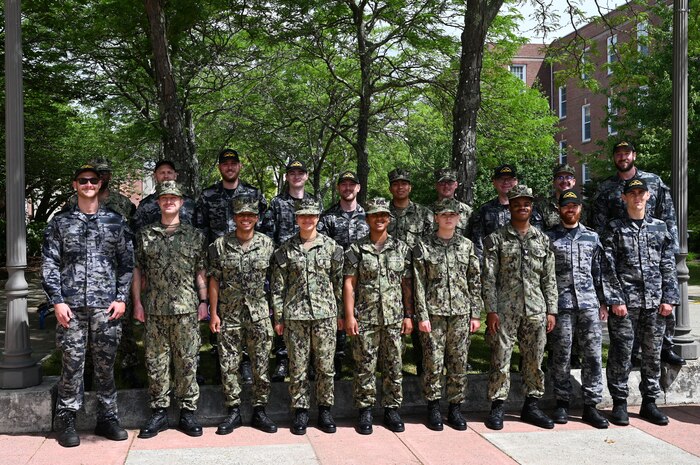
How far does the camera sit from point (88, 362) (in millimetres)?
6465

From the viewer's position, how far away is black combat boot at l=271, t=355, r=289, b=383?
21.9ft

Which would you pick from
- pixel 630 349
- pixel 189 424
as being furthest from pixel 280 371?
pixel 630 349

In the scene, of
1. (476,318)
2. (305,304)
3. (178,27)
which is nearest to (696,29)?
(476,318)

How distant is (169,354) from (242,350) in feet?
2.06

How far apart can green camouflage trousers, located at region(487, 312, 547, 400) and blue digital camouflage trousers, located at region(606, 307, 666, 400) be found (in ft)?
2.38

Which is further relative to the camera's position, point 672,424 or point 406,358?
point 406,358

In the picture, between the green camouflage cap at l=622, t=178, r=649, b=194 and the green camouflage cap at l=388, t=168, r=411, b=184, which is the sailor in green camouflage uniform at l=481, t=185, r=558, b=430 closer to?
the green camouflage cap at l=622, t=178, r=649, b=194

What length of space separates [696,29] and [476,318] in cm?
630

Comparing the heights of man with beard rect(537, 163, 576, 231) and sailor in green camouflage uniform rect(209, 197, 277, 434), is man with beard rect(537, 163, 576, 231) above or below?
above

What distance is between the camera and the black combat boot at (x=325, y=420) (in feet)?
19.1

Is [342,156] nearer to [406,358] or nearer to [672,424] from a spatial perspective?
[406,358]

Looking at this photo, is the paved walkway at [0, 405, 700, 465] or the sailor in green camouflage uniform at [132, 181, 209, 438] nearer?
the paved walkway at [0, 405, 700, 465]

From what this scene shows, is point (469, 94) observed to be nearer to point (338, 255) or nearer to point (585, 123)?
point (338, 255)

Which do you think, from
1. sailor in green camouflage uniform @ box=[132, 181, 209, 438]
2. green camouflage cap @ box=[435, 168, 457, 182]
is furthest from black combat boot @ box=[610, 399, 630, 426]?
sailor in green camouflage uniform @ box=[132, 181, 209, 438]
